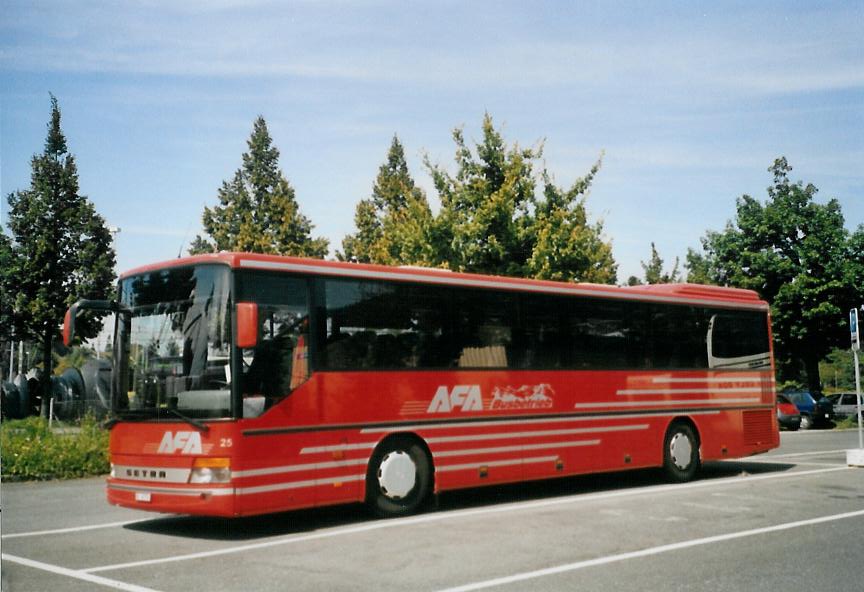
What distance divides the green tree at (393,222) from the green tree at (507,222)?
0.60 meters

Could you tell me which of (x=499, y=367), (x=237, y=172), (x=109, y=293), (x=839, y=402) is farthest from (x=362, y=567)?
(x=237, y=172)

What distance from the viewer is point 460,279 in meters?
12.9

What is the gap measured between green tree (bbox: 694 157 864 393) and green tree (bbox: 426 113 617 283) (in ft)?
59.9

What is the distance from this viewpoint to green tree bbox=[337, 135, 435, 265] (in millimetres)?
27922

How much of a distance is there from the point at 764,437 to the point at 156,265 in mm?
12282

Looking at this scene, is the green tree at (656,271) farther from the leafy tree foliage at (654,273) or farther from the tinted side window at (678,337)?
the tinted side window at (678,337)

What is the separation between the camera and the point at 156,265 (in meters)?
11.0

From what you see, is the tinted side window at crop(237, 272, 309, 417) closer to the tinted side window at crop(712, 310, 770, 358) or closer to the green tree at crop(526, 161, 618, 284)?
the tinted side window at crop(712, 310, 770, 358)

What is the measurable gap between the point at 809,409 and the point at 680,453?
1048 inches

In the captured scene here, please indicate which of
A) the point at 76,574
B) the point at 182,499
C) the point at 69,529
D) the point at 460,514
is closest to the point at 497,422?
the point at 460,514

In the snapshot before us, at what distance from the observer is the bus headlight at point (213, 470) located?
998cm

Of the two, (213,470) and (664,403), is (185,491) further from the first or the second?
(664,403)

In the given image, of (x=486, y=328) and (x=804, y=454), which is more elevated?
(x=486, y=328)

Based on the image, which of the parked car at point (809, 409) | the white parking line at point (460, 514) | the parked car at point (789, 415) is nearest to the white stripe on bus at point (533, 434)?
the white parking line at point (460, 514)
